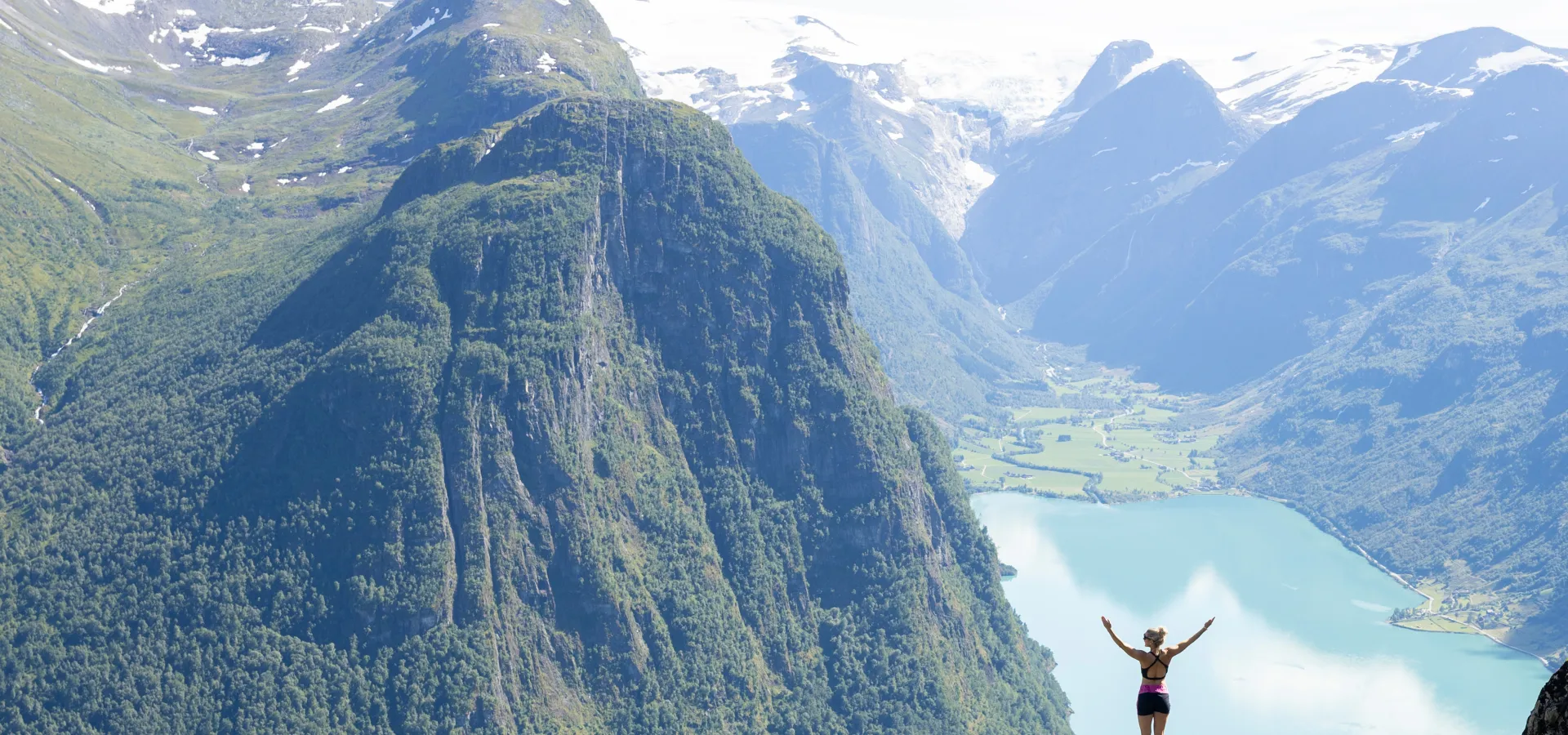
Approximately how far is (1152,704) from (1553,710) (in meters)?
7.33

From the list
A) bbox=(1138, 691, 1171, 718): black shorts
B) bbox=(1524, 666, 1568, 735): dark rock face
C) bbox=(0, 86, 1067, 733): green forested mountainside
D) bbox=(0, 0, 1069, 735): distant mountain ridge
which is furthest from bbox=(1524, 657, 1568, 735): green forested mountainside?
bbox=(0, 86, 1067, 733): green forested mountainside

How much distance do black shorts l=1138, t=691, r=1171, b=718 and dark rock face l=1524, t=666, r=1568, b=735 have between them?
22.0 ft

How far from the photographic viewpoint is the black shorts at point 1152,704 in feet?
94.5

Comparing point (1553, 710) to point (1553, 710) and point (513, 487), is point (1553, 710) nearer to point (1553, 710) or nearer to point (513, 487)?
point (1553, 710)

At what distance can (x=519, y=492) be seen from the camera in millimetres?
146875

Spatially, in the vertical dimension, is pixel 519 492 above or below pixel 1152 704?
below

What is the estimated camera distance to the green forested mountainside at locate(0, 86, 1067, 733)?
443 ft

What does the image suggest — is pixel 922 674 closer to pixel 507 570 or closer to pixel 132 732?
pixel 507 570

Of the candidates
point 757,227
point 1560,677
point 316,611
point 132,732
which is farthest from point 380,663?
point 1560,677

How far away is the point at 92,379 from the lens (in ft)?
561

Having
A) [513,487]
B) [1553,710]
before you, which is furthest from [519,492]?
[1553,710]

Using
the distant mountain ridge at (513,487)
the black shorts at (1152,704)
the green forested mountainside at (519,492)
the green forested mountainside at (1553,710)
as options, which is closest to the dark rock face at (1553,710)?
the green forested mountainside at (1553,710)

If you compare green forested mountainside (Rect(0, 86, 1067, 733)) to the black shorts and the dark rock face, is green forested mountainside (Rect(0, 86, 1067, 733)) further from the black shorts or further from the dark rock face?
the dark rock face

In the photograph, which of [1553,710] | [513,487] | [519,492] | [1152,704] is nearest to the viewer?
[1553,710]
